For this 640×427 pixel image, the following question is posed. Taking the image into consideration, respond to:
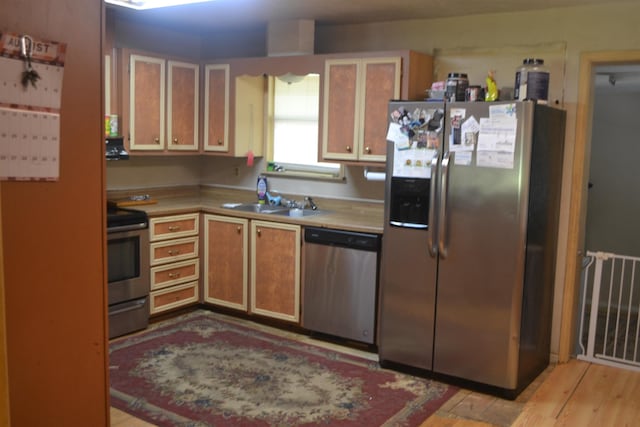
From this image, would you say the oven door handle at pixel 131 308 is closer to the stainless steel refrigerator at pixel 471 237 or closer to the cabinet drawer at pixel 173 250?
the cabinet drawer at pixel 173 250

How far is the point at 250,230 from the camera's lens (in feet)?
15.6

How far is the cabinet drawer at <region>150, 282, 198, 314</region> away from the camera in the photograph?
473 cm

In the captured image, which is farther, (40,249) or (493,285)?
(493,285)

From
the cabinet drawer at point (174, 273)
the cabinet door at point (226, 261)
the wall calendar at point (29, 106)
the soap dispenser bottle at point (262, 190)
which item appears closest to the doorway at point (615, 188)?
the soap dispenser bottle at point (262, 190)

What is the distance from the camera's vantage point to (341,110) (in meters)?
4.46

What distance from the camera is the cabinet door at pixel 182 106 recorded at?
5.03m

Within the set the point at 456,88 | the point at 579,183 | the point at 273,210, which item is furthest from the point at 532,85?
the point at 273,210

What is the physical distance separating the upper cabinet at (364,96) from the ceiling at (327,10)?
1.05 ft

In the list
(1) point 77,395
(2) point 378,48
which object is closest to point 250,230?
(2) point 378,48

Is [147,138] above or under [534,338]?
above

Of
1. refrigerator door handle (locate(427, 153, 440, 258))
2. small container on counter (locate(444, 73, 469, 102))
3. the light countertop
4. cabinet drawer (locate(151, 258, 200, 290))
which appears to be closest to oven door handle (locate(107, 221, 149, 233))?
the light countertop

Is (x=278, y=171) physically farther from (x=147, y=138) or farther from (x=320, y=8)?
(x=320, y=8)

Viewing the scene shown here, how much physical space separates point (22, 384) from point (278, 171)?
12.1ft

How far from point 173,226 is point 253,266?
0.71 metres
